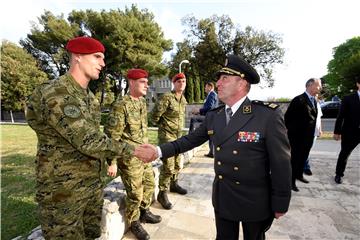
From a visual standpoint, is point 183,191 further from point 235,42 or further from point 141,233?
point 235,42

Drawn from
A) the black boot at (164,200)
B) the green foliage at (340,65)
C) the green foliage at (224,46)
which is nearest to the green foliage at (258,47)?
the green foliage at (224,46)

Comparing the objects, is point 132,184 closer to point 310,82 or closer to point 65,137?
point 65,137

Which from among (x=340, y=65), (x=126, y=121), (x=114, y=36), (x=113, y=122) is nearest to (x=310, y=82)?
(x=126, y=121)

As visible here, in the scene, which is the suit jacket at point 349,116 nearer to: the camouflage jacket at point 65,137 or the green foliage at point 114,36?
the camouflage jacket at point 65,137

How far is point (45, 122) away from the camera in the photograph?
1.98 meters

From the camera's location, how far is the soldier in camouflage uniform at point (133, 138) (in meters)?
3.28

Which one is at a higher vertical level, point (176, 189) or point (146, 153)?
point (146, 153)

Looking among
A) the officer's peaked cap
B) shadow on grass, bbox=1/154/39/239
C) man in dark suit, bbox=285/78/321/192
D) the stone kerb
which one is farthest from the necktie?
man in dark suit, bbox=285/78/321/192

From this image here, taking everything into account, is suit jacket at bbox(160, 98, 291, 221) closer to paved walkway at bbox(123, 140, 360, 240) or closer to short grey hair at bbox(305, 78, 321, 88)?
paved walkway at bbox(123, 140, 360, 240)

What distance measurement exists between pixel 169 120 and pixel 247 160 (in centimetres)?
264

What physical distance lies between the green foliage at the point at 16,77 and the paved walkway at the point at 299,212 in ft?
85.8

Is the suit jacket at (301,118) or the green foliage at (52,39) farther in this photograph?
the green foliage at (52,39)

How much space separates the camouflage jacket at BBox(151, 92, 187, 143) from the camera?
453 centimetres

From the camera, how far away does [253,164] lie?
2.11 meters
